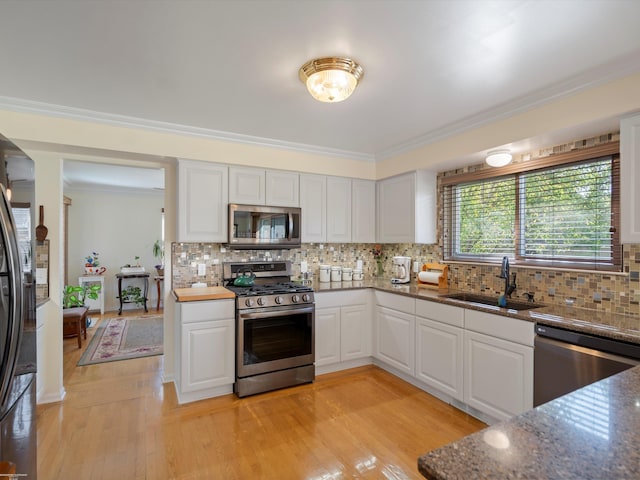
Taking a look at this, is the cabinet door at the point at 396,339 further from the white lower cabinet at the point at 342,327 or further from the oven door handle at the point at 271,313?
the oven door handle at the point at 271,313

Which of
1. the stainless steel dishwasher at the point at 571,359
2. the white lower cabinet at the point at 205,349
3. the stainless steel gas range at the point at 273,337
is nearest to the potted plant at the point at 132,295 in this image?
the stainless steel gas range at the point at 273,337

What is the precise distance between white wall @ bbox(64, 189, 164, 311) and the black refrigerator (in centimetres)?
589

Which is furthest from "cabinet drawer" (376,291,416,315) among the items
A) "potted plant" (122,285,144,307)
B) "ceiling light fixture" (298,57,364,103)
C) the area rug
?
"potted plant" (122,285,144,307)

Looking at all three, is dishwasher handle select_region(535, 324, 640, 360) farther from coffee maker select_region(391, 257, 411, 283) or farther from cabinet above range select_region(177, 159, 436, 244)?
coffee maker select_region(391, 257, 411, 283)

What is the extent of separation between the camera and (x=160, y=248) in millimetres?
6996

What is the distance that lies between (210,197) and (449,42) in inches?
91.6

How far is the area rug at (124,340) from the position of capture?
4.07 metres

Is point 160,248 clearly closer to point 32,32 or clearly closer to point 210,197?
point 210,197

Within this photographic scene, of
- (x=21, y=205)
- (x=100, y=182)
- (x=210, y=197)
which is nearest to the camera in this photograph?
(x=21, y=205)

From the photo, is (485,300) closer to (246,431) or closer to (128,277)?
(246,431)

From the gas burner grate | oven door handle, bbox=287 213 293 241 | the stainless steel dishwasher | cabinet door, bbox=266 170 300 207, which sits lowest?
the stainless steel dishwasher

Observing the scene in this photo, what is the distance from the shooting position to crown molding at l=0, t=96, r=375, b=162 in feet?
8.30

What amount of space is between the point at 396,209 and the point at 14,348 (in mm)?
3348

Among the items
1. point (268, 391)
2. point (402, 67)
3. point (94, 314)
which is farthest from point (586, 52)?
point (94, 314)
